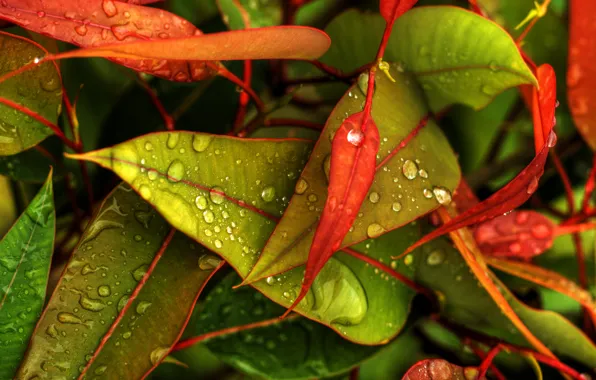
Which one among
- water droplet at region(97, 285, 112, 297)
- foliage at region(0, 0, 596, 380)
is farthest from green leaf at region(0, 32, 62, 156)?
water droplet at region(97, 285, 112, 297)

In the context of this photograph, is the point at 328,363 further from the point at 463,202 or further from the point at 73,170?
the point at 73,170

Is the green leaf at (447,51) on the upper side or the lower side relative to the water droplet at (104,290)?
upper

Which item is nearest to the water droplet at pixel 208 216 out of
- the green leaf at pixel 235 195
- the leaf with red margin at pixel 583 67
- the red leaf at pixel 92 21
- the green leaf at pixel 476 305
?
the green leaf at pixel 235 195

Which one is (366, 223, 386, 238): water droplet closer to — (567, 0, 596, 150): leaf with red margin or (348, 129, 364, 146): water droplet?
(348, 129, 364, 146): water droplet

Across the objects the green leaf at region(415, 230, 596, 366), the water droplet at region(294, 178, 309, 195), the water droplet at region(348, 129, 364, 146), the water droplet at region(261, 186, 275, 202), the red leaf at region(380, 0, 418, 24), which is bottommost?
the green leaf at region(415, 230, 596, 366)

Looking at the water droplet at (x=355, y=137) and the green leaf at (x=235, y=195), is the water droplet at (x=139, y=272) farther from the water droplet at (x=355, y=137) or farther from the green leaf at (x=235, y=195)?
the water droplet at (x=355, y=137)

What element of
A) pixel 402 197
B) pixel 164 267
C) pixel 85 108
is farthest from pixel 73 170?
pixel 402 197
